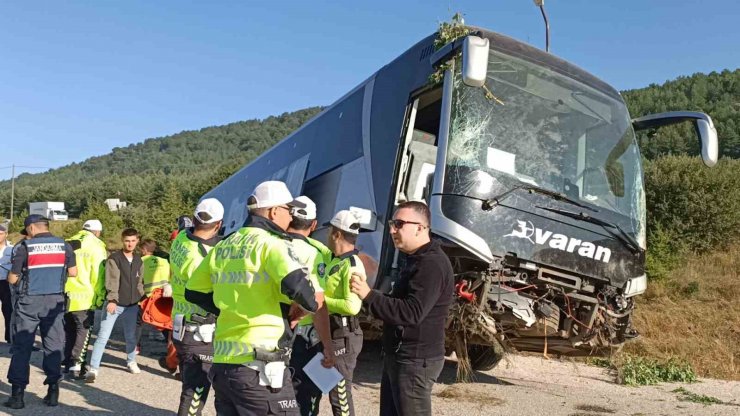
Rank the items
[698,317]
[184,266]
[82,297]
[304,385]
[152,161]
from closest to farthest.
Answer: [304,385] < [184,266] < [82,297] < [698,317] < [152,161]

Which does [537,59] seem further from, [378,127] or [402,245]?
[402,245]

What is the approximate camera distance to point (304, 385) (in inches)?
163

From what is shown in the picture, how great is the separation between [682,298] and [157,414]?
492 inches

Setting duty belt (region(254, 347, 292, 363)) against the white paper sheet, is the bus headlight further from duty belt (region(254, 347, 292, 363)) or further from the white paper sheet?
duty belt (region(254, 347, 292, 363))

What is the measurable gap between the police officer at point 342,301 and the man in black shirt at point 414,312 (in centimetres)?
69

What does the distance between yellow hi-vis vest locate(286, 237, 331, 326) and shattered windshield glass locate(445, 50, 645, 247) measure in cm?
Result: 171

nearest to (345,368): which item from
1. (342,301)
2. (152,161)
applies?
(342,301)

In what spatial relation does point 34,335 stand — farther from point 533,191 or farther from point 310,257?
point 533,191

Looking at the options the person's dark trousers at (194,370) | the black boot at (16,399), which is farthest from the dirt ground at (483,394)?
the person's dark trousers at (194,370)

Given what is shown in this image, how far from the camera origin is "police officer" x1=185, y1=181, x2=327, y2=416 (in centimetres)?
264

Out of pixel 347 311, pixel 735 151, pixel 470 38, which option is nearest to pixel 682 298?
pixel 470 38

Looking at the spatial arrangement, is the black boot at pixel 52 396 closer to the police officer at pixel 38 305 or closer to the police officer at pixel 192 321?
the police officer at pixel 38 305

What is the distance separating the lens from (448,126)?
5340mm

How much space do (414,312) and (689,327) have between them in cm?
1053
